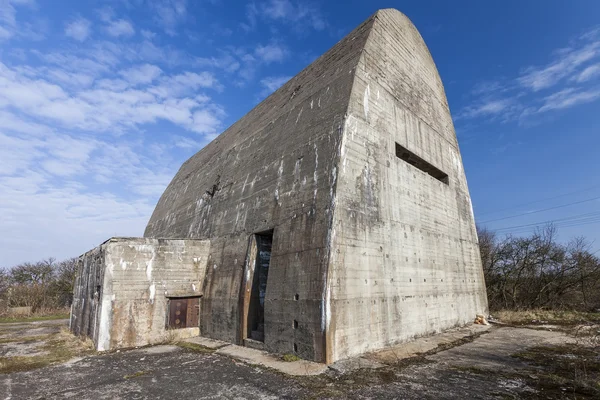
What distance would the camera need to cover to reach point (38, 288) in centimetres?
2547

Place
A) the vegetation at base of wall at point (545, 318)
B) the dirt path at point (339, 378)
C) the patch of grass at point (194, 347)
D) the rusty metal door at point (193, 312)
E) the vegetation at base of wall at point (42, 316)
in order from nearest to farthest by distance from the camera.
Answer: the dirt path at point (339, 378), the patch of grass at point (194, 347), the rusty metal door at point (193, 312), the vegetation at base of wall at point (545, 318), the vegetation at base of wall at point (42, 316)

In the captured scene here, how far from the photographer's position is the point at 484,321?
12.3m

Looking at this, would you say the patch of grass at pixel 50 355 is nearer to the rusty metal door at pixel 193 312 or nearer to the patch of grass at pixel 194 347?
the patch of grass at pixel 194 347

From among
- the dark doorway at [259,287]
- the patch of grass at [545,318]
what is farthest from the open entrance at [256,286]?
the patch of grass at [545,318]

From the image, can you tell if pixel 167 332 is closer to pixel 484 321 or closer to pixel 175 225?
pixel 175 225

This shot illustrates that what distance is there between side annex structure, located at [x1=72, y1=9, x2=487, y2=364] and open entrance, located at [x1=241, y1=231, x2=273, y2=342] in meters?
0.03

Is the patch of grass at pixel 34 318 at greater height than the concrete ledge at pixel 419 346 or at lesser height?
lesser

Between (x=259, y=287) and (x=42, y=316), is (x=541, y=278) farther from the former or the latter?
(x=42, y=316)

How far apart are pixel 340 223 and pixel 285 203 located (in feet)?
6.81

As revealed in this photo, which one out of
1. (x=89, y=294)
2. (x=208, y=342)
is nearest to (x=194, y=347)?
(x=208, y=342)

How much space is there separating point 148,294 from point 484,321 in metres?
11.7

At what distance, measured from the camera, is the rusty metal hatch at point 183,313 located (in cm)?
1107

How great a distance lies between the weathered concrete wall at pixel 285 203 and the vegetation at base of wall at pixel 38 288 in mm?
17449

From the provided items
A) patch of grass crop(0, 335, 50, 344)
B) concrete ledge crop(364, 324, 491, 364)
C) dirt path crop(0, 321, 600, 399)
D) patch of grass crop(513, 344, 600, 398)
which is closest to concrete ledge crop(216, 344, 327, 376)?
dirt path crop(0, 321, 600, 399)
